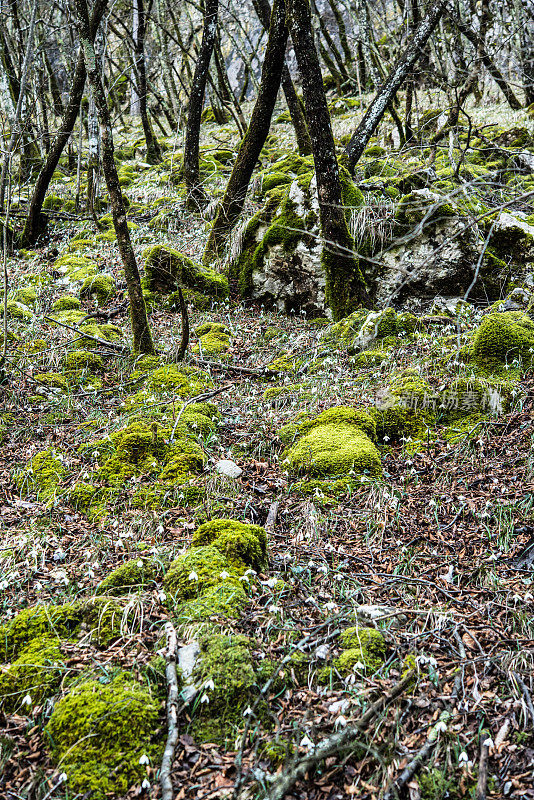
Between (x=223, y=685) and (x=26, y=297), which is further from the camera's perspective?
(x=26, y=297)

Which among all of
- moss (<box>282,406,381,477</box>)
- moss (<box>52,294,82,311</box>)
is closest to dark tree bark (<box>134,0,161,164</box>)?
moss (<box>52,294,82,311</box>)

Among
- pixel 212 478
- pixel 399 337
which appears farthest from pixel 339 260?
pixel 212 478

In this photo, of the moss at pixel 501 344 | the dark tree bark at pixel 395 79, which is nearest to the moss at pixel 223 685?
the moss at pixel 501 344

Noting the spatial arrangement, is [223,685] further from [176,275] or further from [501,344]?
[176,275]

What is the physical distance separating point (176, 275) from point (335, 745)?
8651 millimetres

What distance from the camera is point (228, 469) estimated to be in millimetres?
5277

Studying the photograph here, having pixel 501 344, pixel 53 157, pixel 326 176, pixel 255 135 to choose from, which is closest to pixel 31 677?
pixel 501 344

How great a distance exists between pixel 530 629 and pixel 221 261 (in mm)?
8859

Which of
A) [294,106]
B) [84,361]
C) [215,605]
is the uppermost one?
[294,106]

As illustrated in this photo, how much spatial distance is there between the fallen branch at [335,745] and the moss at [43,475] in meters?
3.40

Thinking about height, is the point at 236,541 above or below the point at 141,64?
below

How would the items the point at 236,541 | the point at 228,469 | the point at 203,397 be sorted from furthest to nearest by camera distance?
1. the point at 203,397
2. the point at 228,469
3. the point at 236,541

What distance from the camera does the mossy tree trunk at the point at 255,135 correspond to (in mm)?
9383

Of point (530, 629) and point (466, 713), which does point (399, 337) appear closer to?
point (530, 629)
